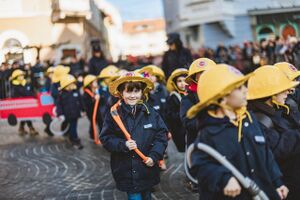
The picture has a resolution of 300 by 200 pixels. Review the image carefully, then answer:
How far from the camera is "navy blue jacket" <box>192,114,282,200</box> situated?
3277 millimetres

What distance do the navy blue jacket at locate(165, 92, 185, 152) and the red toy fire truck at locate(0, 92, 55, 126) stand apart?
6.70 m

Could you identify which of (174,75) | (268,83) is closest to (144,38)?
(174,75)

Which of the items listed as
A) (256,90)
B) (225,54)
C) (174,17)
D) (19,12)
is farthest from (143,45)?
(256,90)

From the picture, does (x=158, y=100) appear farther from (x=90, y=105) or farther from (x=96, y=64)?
(x=96, y=64)

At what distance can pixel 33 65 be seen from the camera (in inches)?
604

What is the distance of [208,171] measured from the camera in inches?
129

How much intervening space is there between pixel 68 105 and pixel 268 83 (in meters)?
7.11

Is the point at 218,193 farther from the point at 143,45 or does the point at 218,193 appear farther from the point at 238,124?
the point at 143,45

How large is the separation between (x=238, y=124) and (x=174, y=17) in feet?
112

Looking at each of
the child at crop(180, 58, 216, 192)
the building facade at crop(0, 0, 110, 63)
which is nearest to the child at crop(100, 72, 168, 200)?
the child at crop(180, 58, 216, 192)

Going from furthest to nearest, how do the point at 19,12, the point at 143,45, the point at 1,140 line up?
the point at 143,45 < the point at 19,12 < the point at 1,140

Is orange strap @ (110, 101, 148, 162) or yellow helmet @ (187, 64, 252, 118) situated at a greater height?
yellow helmet @ (187, 64, 252, 118)

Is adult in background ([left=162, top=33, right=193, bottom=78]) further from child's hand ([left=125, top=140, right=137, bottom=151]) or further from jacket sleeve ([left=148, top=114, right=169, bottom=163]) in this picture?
child's hand ([left=125, top=140, right=137, bottom=151])

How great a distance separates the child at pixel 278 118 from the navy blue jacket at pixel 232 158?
41cm
